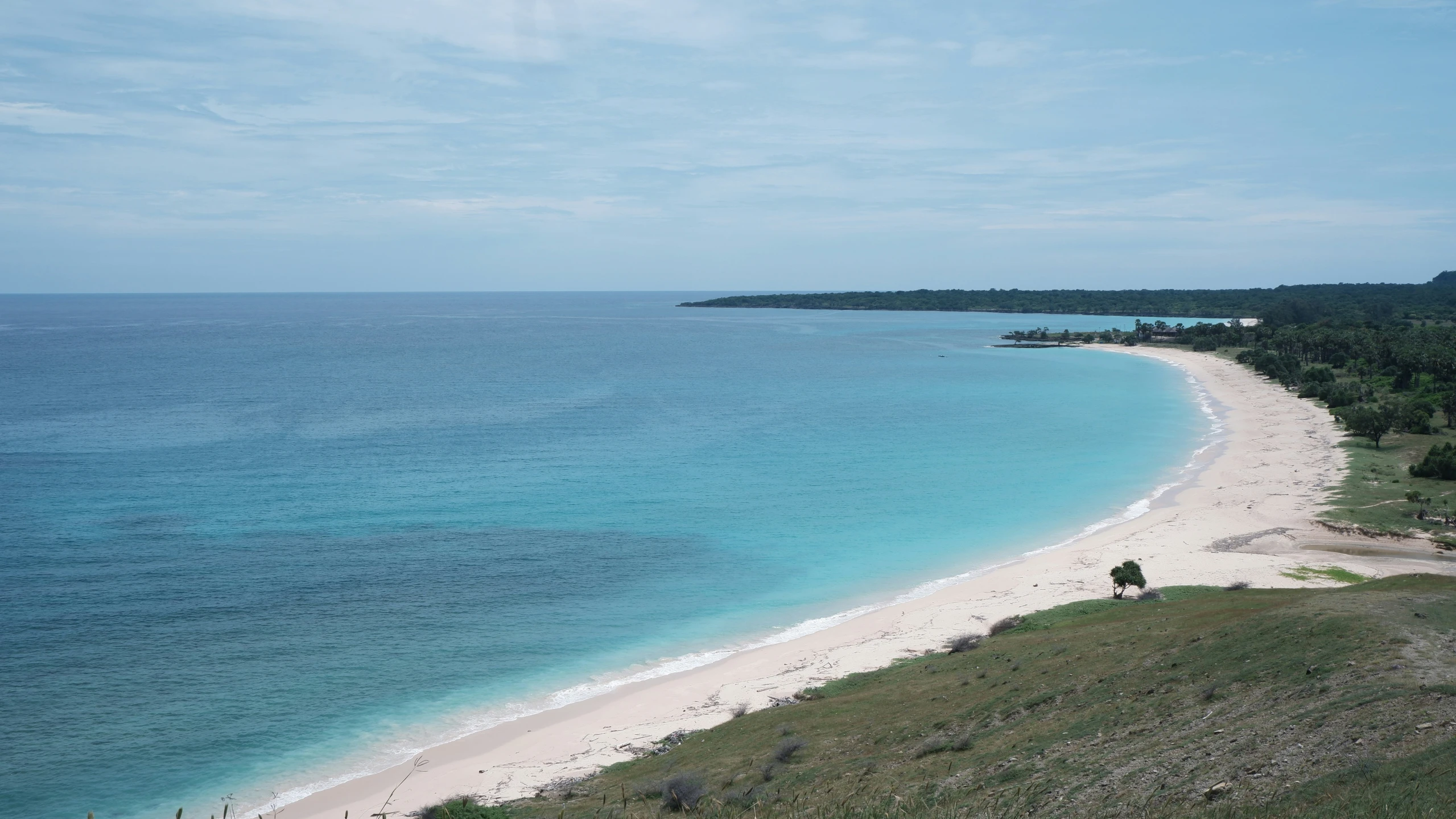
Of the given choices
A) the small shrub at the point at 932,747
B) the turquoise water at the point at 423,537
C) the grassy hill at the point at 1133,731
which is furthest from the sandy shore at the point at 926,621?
the small shrub at the point at 932,747

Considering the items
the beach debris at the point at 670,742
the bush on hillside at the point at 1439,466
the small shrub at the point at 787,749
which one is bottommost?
the beach debris at the point at 670,742

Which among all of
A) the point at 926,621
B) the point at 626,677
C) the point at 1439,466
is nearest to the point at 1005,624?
the point at 926,621

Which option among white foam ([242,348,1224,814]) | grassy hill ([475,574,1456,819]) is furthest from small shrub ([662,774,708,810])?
white foam ([242,348,1224,814])

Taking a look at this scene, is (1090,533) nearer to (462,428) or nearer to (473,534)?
(473,534)

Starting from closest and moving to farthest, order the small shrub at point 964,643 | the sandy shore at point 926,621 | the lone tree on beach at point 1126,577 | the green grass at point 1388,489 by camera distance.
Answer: the sandy shore at point 926,621
the small shrub at point 964,643
the lone tree on beach at point 1126,577
the green grass at point 1388,489

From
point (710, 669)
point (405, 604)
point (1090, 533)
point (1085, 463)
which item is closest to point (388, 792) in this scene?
point (710, 669)

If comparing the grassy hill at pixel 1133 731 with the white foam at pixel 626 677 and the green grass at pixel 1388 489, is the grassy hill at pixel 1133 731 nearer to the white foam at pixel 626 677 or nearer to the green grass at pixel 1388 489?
the white foam at pixel 626 677

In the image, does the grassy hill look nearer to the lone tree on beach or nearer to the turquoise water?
the lone tree on beach

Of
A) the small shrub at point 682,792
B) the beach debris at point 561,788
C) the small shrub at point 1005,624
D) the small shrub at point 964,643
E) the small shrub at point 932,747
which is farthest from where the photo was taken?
the small shrub at point 1005,624
